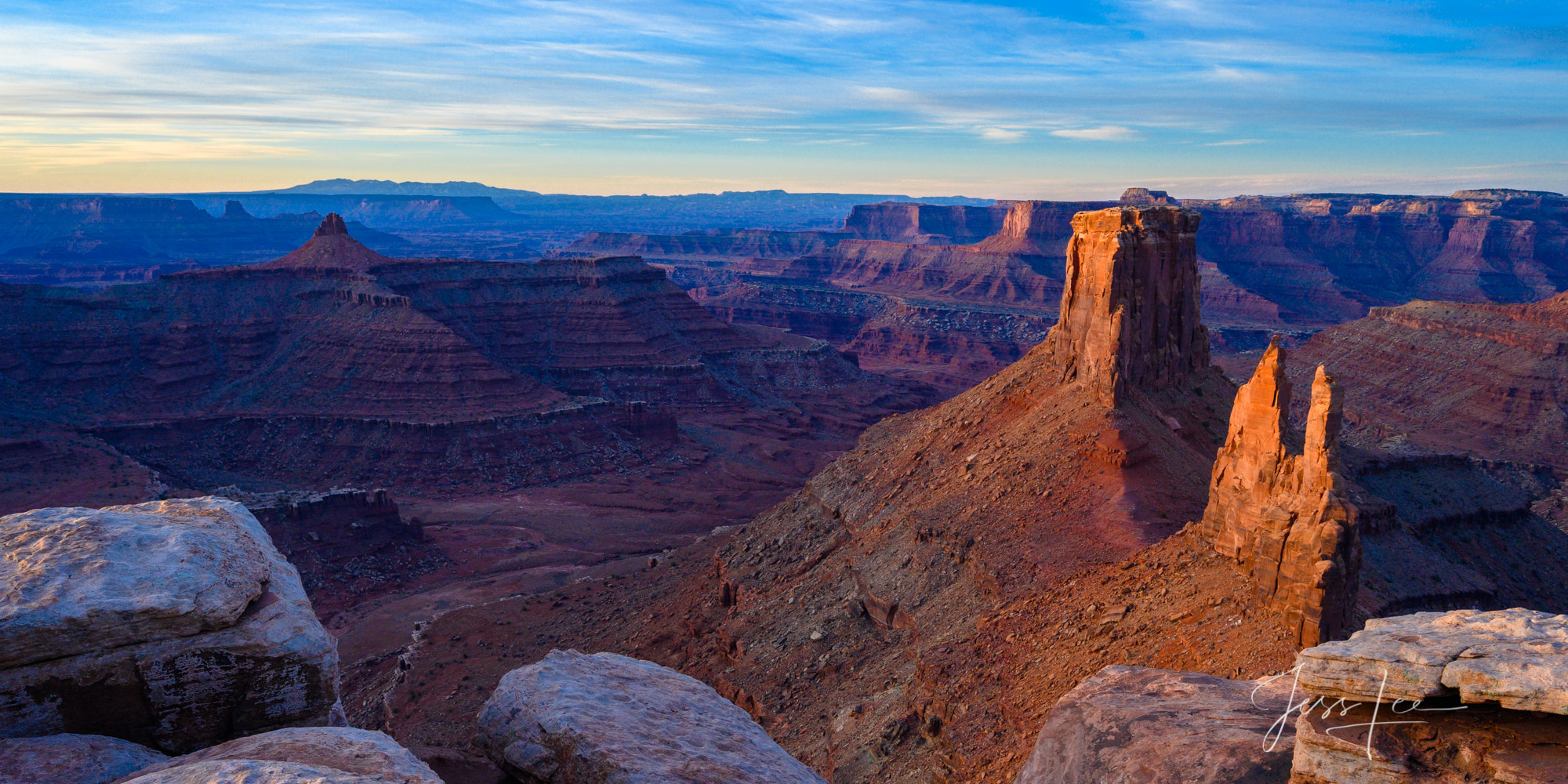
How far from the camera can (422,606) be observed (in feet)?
177

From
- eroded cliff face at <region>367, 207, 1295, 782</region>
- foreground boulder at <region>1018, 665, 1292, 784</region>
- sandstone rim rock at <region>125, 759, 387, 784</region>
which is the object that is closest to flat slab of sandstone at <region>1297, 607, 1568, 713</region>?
foreground boulder at <region>1018, 665, 1292, 784</region>

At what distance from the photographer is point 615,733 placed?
504 inches

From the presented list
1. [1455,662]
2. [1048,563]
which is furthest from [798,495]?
[1455,662]

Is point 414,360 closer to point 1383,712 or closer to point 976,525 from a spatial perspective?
point 976,525

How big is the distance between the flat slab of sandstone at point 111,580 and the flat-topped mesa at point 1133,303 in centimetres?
2782

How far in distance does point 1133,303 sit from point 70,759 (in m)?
32.2

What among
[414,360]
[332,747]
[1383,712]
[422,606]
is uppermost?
[1383,712]

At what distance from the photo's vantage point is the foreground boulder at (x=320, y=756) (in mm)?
10094

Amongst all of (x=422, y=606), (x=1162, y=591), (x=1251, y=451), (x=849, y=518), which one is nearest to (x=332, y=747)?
(x=1162, y=591)

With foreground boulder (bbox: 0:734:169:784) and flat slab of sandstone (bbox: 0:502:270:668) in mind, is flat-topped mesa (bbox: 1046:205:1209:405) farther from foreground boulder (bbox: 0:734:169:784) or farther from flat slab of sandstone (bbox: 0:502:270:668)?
foreground boulder (bbox: 0:734:169:784)

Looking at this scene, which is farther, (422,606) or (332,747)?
(422,606)

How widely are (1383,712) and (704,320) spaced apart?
122m

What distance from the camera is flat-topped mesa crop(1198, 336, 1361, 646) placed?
58.3ft

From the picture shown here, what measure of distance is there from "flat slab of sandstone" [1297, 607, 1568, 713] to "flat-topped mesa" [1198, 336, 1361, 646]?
7899mm
